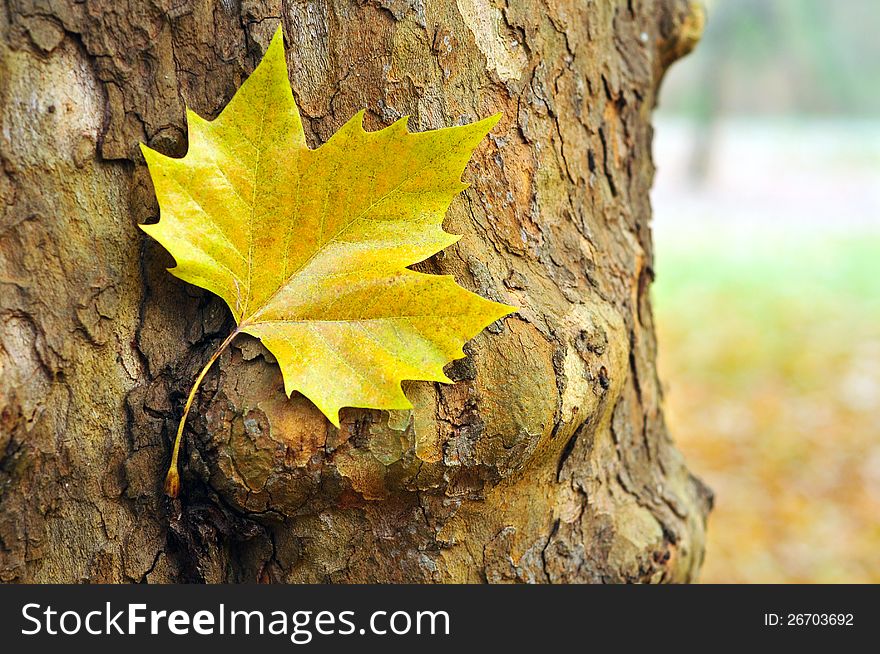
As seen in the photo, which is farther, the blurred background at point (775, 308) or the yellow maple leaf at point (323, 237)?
the blurred background at point (775, 308)

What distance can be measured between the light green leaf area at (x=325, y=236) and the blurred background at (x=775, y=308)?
73 centimetres

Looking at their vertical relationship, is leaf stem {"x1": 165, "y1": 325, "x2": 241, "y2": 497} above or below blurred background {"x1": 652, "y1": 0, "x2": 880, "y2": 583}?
below

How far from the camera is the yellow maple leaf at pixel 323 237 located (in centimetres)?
85

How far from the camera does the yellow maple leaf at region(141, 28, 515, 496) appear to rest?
85cm

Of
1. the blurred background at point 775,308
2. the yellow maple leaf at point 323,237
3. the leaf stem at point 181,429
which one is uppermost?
the blurred background at point 775,308

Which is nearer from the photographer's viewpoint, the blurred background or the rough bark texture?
the rough bark texture

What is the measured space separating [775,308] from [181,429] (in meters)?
4.02

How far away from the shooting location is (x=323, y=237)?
89cm

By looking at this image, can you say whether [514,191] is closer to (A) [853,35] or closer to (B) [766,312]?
(B) [766,312]

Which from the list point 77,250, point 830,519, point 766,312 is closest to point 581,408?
point 77,250

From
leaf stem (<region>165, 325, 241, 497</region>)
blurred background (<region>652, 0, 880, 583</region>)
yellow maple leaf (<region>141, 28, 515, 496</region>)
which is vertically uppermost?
blurred background (<region>652, 0, 880, 583</region>)

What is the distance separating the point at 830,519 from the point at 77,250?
2689mm

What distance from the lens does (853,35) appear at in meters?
6.55

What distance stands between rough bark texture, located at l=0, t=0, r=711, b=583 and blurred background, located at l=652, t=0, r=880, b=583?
0.59m
